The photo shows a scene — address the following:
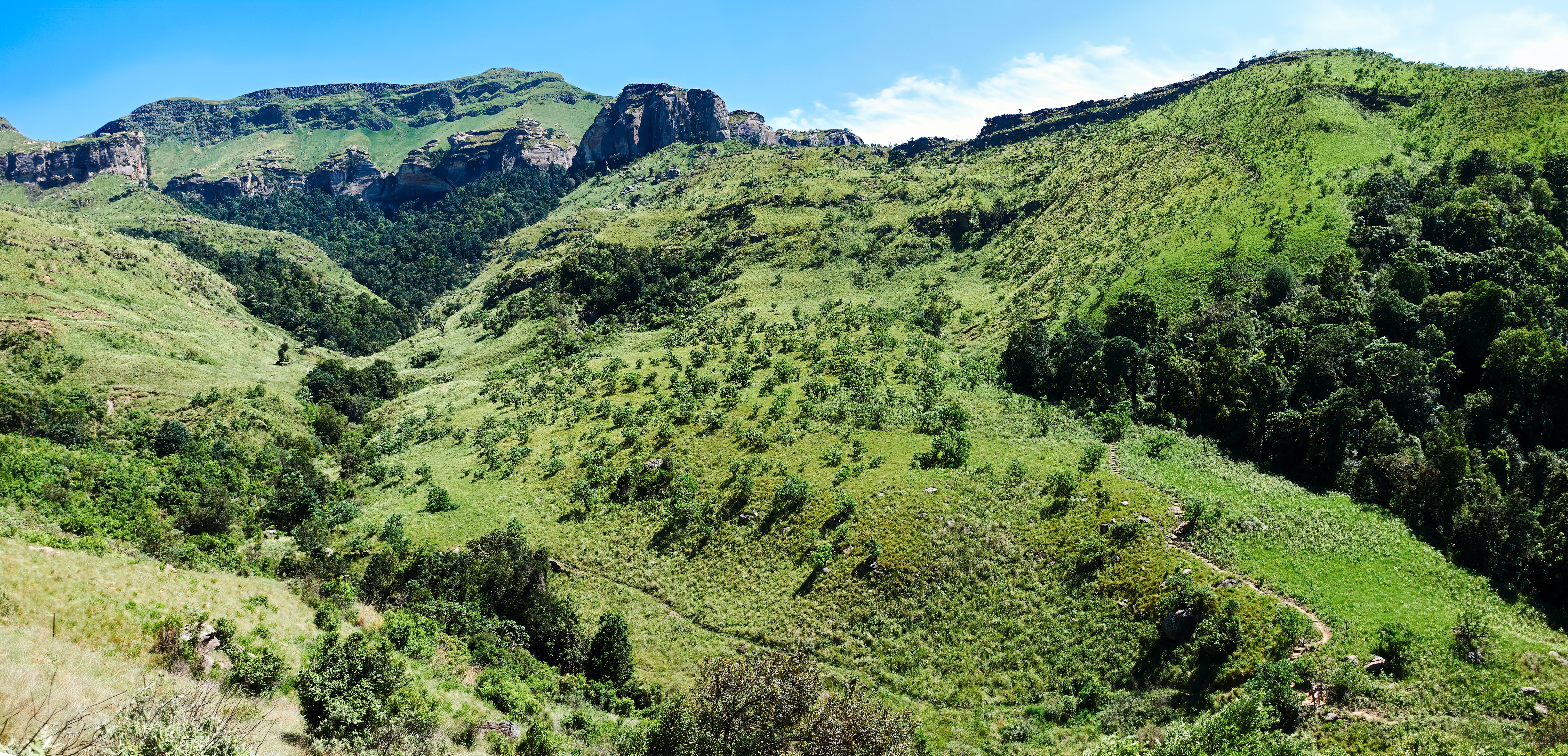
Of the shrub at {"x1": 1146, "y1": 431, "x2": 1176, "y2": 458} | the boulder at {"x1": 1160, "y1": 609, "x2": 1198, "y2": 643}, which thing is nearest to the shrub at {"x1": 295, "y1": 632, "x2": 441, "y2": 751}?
the boulder at {"x1": 1160, "y1": 609, "x2": 1198, "y2": 643}

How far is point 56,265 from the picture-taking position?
8244 cm

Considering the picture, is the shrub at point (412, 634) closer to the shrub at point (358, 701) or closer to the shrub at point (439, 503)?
the shrub at point (358, 701)

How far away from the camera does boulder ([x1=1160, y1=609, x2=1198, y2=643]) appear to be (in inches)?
1044

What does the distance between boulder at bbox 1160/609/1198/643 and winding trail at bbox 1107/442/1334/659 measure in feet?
10.9

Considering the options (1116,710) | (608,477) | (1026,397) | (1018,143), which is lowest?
(1116,710)

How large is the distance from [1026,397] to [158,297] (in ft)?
405

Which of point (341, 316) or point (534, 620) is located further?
point (341, 316)

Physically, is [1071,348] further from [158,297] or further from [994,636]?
[158,297]

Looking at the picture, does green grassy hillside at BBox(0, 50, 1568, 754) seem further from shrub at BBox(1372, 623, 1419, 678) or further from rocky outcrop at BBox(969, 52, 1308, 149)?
rocky outcrop at BBox(969, 52, 1308, 149)

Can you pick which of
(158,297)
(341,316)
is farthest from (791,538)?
(341,316)

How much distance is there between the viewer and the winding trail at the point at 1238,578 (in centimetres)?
2475

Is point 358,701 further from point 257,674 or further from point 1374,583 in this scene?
point 1374,583

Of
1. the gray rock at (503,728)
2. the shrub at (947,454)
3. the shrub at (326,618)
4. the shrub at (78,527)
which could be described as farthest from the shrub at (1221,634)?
the shrub at (78,527)

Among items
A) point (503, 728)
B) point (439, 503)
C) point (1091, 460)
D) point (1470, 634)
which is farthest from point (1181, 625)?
point (439, 503)
